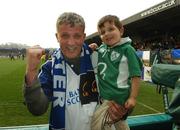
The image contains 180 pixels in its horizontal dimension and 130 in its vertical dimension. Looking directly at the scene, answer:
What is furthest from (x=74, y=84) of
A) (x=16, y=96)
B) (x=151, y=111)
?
(x=16, y=96)

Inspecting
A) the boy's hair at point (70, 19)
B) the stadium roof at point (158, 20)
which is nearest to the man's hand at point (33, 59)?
the boy's hair at point (70, 19)

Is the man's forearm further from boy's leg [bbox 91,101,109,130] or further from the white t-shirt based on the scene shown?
boy's leg [bbox 91,101,109,130]

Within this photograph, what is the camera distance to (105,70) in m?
2.82

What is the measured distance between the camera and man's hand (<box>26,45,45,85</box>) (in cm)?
209

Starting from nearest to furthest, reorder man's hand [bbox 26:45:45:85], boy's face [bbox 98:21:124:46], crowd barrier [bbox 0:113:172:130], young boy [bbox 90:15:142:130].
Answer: man's hand [bbox 26:45:45:85], young boy [bbox 90:15:142:130], boy's face [bbox 98:21:124:46], crowd barrier [bbox 0:113:172:130]

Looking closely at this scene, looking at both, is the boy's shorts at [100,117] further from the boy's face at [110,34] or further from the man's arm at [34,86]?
the boy's face at [110,34]

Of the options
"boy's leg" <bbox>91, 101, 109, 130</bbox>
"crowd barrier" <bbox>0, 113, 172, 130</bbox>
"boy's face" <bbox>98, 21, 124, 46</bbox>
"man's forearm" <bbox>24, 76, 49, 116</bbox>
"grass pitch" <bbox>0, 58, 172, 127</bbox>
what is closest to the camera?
"man's forearm" <bbox>24, 76, 49, 116</bbox>

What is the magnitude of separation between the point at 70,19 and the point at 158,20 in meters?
20.6

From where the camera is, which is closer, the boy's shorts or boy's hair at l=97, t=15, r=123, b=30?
the boy's shorts

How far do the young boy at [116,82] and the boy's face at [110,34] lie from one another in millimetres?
46

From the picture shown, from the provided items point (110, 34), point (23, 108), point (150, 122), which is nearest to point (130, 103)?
point (110, 34)

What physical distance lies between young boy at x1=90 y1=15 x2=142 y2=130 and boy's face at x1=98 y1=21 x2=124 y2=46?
0.05 metres

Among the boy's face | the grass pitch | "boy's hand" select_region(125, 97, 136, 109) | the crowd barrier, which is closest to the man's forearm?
"boy's hand" select_region(125, 97, 136, 109)

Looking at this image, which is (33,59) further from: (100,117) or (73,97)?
(100,117)
